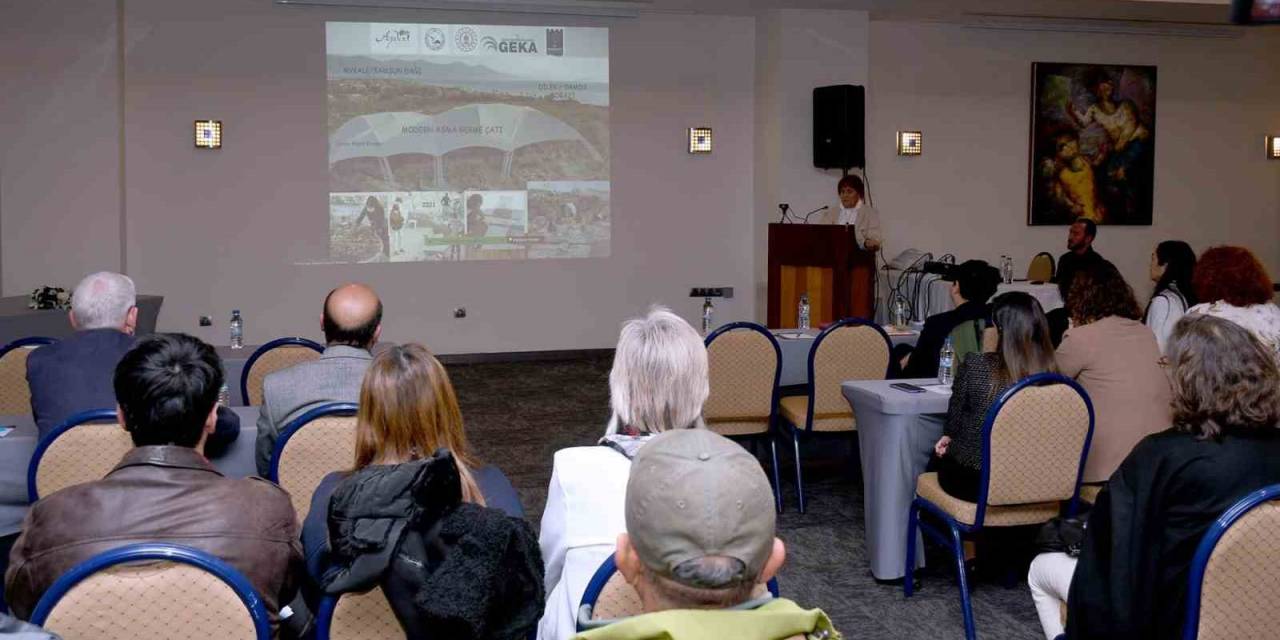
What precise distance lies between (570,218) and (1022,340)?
6842 mm

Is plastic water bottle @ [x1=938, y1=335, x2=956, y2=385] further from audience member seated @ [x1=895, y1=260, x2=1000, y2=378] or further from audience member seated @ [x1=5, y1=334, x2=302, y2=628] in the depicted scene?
audience member seated @ [x1=5, y1=334, x2=302, y2=628]

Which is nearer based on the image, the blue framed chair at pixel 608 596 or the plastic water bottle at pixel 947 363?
the blue framed chair at pixel 608 596

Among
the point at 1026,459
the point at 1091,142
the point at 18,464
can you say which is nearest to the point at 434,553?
the point at 18,464

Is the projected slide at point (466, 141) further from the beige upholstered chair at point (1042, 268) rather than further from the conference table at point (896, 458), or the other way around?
the conference table at point (896, 458)

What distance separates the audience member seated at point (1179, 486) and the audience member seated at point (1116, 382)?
1529 mm

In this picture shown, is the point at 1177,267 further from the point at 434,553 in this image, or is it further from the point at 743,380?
the point at 434,553

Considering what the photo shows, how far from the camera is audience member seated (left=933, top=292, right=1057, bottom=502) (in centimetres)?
421

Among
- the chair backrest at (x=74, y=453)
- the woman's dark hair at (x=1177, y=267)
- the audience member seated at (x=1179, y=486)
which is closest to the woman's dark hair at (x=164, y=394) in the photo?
the chair backrest at (x=74, y=453)

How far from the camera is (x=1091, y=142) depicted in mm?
11539

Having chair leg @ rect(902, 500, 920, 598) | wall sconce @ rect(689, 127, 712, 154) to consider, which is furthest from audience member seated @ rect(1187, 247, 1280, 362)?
wall sconce @ rect(689, 127, 712, 154)

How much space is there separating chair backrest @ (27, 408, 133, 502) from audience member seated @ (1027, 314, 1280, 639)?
8.50 ft

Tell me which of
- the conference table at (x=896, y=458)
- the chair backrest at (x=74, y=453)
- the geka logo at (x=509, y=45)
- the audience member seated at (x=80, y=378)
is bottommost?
the conference table at (x=896, y=458)

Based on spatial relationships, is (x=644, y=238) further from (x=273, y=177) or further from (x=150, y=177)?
(x=150, y=177)

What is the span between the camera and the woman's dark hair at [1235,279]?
210 inches
